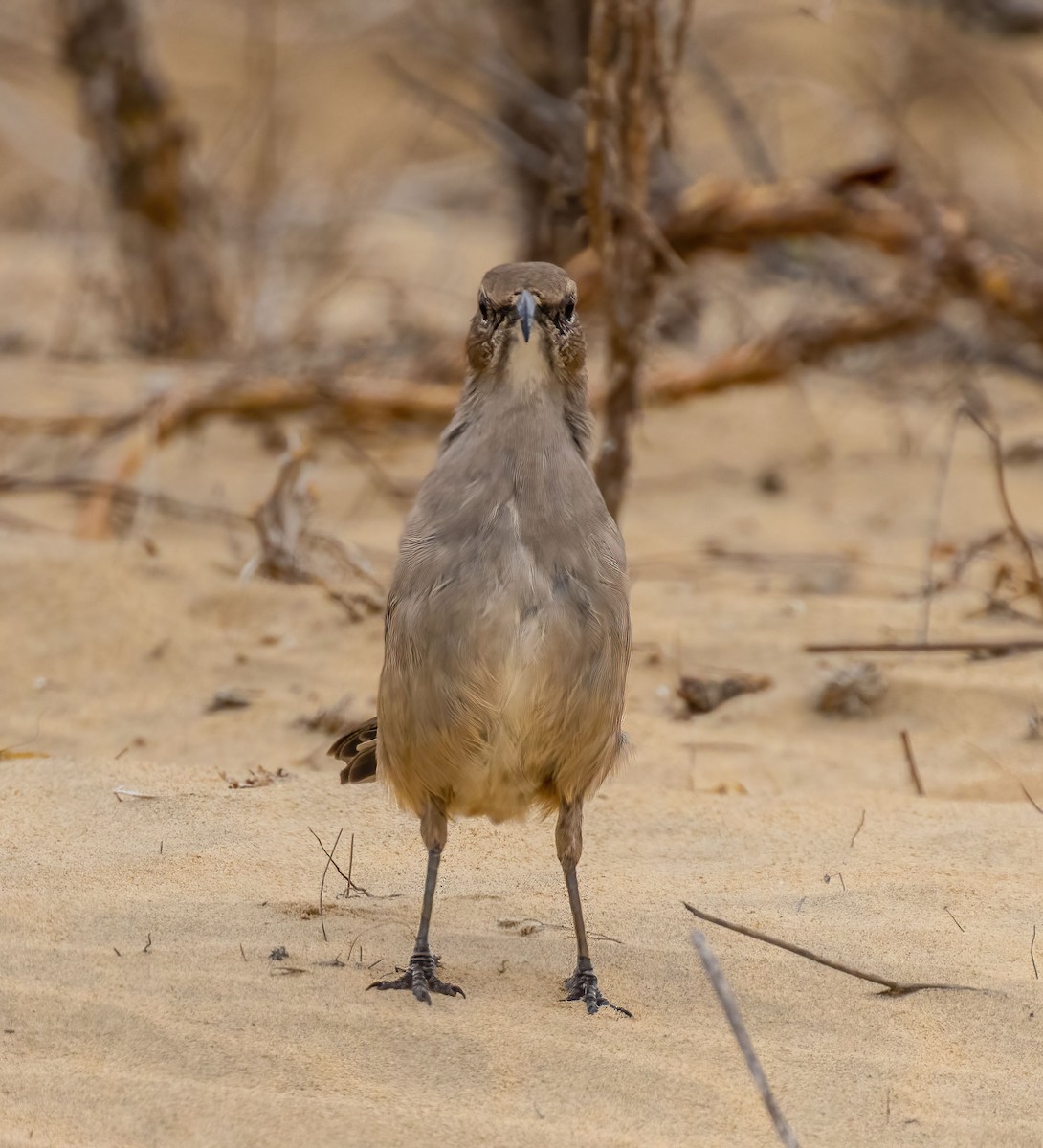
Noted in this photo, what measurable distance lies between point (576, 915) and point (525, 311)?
3.87 ft

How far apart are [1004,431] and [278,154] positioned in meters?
6.22

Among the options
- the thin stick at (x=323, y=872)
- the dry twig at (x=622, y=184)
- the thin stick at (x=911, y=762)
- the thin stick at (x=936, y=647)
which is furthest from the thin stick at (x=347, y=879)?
the thin stick at (x=936, y=647)

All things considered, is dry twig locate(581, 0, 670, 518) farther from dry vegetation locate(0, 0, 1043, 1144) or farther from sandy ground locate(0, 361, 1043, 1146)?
sandy ground locate(0, 361, 1043, 1146)

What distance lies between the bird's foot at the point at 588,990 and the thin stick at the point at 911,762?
1.49m

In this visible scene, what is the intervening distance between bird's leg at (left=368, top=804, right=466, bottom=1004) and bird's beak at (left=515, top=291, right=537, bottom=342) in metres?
0.98

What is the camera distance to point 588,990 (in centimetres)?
306

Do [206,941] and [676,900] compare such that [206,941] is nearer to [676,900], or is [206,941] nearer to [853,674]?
[676,900]

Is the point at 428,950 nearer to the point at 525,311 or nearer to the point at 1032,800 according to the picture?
the point at 525,311

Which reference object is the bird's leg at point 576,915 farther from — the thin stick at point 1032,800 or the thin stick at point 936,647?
the thin stick at point 936,647

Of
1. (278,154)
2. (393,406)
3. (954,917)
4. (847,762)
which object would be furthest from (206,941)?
(278,154)

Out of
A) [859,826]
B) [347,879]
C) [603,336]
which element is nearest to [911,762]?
[859,826]

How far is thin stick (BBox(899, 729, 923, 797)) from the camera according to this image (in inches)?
170

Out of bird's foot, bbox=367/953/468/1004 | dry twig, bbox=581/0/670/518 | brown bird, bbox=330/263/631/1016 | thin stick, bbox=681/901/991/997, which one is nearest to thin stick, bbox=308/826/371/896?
brown bird, bbox=330/263/631/1016

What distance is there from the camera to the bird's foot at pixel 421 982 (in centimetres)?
300
